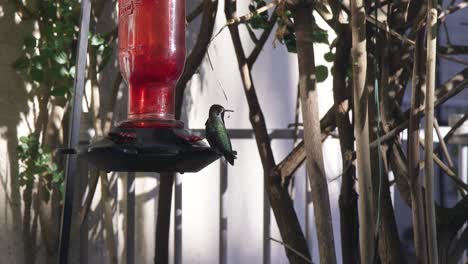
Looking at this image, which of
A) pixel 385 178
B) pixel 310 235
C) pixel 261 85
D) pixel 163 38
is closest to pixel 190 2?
pixel 261 85

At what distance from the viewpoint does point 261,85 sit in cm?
343

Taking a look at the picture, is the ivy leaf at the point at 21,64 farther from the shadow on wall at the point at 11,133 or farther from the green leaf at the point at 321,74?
the green leaf at the point at 321,74

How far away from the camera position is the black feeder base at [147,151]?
119cm

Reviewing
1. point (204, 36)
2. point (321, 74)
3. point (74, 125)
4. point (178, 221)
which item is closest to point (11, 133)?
point (178, 221)

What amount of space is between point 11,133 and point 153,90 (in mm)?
1491

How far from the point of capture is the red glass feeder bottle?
1.43m

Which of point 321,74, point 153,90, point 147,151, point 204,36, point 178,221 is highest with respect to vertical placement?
point 204,36

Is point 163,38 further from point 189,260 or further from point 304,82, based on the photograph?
point 189,260

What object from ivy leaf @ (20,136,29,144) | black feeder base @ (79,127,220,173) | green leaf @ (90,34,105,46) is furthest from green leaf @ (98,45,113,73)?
black feeder base @ (79,127,220,173)

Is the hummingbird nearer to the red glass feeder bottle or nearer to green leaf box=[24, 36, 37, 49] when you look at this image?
the red glass feeder bottle

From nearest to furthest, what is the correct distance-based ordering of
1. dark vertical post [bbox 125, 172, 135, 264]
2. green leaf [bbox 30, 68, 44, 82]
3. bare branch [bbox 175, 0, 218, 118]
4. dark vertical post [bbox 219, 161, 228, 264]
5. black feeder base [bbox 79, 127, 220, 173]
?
black feeder base [bbox 79, 127, 220, 173] < bare branch [bbox 175, 0, 218, 118] < green leaf [bbox 30, 68, 44, 82] < dark vertical post [bbox 125, 172, 135, 264] < dark vertical post [bbox 219, 161, 228, 264]

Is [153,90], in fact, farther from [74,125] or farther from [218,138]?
[74,125]

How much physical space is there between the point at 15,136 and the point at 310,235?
129 centimetres

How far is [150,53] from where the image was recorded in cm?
146
